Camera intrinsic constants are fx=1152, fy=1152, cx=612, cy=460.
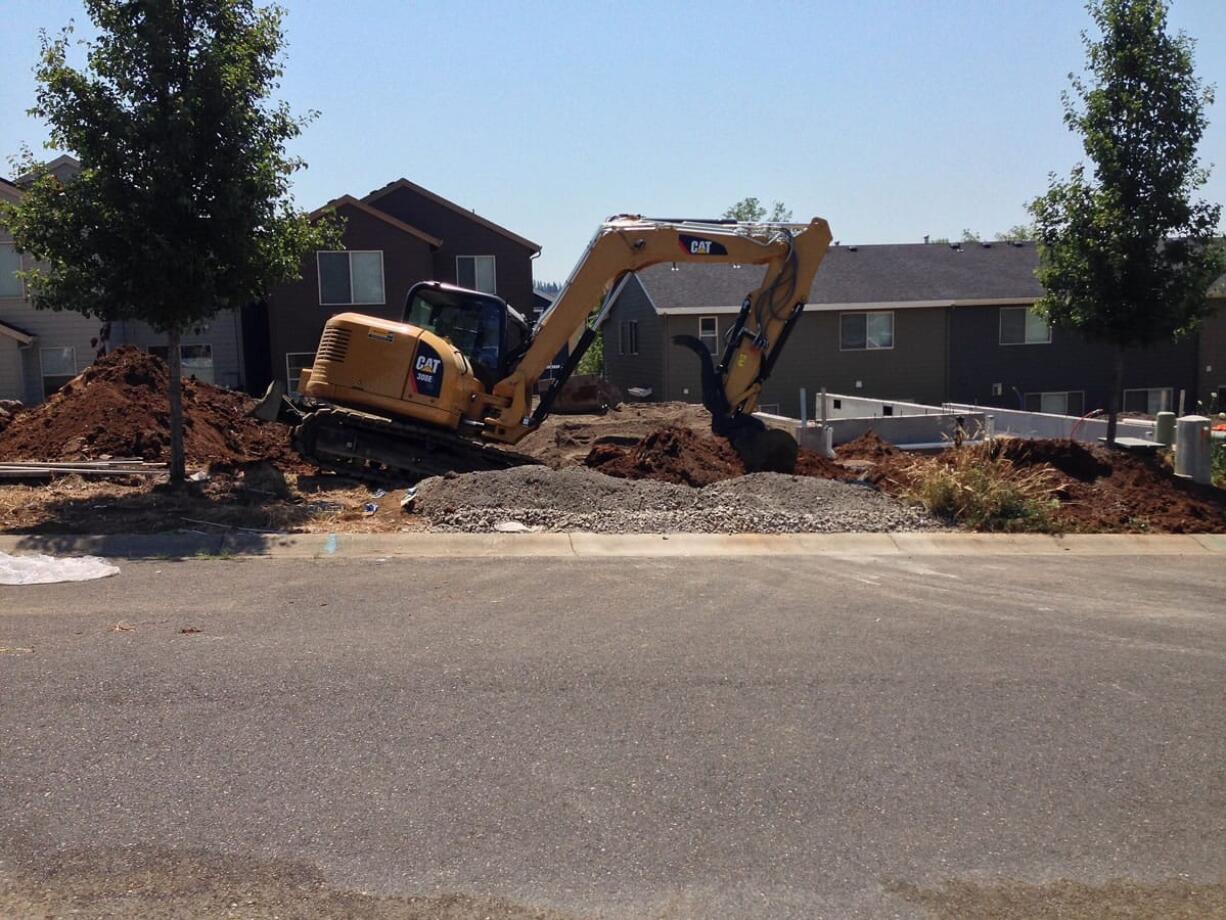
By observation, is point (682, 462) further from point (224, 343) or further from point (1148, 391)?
point (1148, 391)

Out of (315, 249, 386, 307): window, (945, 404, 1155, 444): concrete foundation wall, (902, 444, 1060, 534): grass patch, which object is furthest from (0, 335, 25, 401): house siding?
(902, 444, 1060, 534): grass patch

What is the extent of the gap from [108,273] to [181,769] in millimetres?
9440

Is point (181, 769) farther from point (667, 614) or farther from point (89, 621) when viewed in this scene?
point (667, 614)

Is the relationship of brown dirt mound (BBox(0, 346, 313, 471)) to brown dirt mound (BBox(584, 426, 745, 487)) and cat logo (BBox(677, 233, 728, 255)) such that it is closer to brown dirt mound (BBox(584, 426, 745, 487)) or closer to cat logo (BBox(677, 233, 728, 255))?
brown dirt mound (BBox(584, 426, 745, 487))

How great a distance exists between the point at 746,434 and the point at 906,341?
1671 cm

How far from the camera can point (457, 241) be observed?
35.1 m

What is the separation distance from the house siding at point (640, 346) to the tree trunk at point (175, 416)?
16885 millimetres

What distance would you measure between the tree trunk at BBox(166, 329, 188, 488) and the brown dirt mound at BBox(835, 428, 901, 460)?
394 inches

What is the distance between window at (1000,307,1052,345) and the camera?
32.8 metres

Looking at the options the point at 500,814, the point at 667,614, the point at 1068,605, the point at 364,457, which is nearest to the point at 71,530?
the point at 364,457

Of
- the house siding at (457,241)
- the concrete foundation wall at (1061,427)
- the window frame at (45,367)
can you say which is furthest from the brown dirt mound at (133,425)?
the house siding at (457,241)

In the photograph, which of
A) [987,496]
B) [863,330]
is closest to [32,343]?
[863,330]

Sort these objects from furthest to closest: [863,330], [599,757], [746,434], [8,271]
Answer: [863,330] → [8,271] → [746,434] → [599,757]

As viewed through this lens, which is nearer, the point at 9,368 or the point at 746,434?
the point at 746,434
